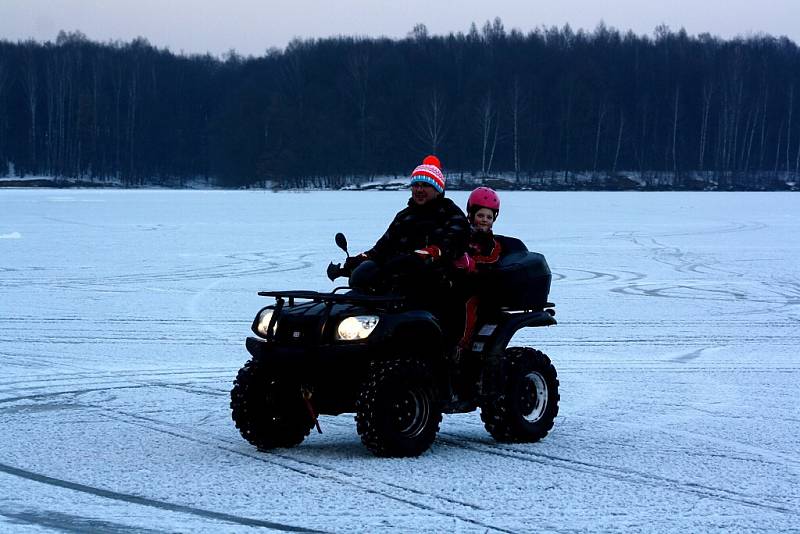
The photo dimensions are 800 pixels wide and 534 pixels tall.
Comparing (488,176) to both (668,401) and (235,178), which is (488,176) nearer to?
(235,178)

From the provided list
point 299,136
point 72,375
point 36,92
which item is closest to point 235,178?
point 299,136

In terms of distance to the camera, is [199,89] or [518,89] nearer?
[518,89]

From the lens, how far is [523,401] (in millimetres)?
7531

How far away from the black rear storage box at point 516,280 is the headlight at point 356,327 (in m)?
1.04

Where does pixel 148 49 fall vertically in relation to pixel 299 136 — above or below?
above

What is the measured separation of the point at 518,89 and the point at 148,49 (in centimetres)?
4376

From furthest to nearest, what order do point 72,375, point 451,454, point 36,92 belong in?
point 36,92 → point 72,375 → point 451,454

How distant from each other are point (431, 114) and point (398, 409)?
3882 inches

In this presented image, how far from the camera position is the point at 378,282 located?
6.98m

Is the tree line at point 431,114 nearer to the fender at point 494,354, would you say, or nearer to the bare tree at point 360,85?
the bare tree at point 360,85

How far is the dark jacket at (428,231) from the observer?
709 cm

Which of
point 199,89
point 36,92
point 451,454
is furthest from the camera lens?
point 199,89

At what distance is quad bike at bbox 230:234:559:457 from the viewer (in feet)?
21.8

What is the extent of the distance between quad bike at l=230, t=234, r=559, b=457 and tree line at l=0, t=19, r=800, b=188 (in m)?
91.1
